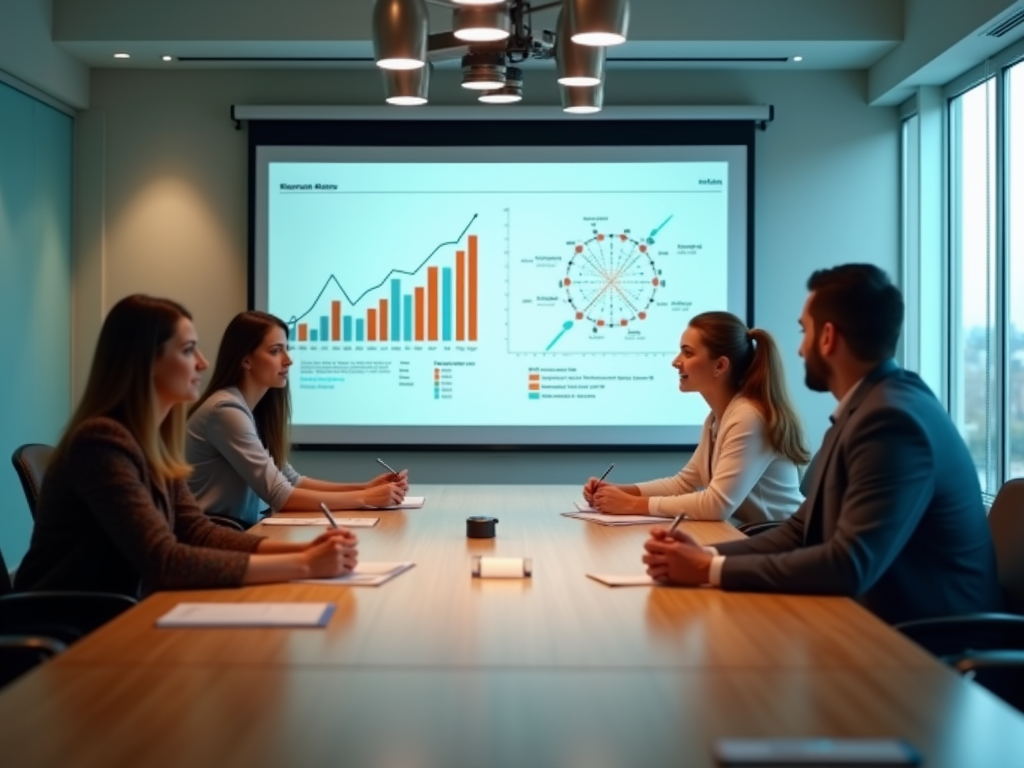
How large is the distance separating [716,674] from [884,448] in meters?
0.85

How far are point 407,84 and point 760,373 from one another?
1448 millimetres

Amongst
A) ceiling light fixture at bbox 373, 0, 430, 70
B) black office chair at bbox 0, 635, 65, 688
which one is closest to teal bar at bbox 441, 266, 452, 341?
ceiling light fixture at bbox 373, 0, 430, 70

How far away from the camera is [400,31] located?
3.25 metres

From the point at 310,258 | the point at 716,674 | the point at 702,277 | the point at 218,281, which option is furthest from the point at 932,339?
the point at 716,674

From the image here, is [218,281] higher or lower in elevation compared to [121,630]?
higher

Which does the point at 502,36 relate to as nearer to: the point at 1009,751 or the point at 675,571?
the point at 675,571

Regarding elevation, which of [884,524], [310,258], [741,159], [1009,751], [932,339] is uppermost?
[741,159]

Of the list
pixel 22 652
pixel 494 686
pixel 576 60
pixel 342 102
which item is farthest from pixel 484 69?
pixel 342 102

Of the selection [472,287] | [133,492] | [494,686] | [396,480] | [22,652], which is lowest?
[22,652]

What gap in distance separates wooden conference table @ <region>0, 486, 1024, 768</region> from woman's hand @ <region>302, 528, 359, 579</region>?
105 mm

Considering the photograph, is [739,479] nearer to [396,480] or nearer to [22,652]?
[396,480]

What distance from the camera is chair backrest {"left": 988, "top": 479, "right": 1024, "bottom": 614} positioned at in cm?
295

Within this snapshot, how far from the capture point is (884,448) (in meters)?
2.62

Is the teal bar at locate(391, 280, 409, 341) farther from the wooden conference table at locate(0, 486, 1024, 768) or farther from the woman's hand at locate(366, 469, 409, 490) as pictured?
the wooden conference table at locate(0, 486, 1024, 768)
